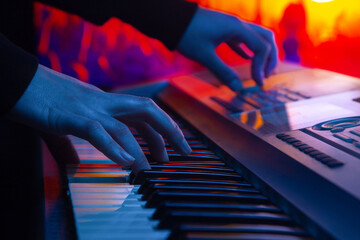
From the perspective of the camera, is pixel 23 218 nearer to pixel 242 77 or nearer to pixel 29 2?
pixel 242 77

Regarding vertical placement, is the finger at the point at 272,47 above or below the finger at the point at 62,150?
above

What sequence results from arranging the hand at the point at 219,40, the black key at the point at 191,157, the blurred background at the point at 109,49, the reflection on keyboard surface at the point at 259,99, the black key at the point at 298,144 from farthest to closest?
the blurred background at the point at 109,49 → the hand at the point at 219,40 → the reflection on keyboard surface at the point at 259,99 → the black key at the point at 191,157 → the black key at the point at 298,144

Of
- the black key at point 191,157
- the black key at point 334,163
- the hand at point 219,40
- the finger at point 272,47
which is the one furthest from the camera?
the finger at point 272,47

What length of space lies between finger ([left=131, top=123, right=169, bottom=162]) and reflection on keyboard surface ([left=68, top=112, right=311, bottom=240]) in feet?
0.07

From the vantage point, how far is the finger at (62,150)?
3.01ft

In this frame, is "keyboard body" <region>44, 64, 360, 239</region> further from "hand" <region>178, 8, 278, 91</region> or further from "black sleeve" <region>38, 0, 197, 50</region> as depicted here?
"black sleeve" <region>38, 0, 197, 50</region>

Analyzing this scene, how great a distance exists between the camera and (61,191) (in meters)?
0.87

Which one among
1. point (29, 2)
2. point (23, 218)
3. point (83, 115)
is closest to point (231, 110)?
point (83, 115)

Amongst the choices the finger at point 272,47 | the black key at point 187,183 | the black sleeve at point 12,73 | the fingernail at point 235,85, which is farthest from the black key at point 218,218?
the finger at point 272,47

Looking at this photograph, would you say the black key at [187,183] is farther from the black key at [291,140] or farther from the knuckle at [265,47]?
the knuckle at [265,47]

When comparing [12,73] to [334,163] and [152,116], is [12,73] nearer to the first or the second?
[152,116]

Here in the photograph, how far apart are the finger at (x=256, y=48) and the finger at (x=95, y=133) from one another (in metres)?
0.66

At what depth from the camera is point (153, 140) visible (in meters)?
0.85

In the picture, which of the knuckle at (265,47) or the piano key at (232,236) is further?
the knuckle at (265,47)
